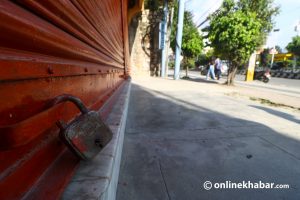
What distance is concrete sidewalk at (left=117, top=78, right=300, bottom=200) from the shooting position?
1.62 meters

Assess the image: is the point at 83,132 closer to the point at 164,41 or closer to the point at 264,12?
the point at 164,41

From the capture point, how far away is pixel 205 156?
2168 millimetres

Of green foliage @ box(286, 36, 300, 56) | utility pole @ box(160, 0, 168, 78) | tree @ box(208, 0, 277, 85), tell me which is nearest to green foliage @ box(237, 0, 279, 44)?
tree @ box(208, 0, 277, 85)

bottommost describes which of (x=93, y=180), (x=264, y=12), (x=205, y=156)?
(x=205, y=156)

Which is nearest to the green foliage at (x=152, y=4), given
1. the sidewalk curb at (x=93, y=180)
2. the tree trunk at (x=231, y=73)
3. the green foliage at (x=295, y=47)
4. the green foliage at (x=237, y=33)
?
the green foliage at (x=237, y=33)

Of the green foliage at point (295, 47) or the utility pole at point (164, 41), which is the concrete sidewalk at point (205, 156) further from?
the green foliage at point (295, 47)

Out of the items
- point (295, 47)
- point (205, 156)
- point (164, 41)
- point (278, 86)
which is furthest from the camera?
point (295, 47)

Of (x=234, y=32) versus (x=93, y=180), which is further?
(x=234, y=32)

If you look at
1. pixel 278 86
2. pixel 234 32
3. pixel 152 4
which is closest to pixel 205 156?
pixel 234 32

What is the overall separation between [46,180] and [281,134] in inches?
121

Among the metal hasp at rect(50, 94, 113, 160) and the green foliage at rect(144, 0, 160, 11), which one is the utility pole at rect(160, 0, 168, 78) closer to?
the green foliage at rect(144, 0, 160, 11)

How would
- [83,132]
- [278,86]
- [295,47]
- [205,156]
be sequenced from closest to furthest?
[83,132] → [205,156] → [278,86] → [295,47]

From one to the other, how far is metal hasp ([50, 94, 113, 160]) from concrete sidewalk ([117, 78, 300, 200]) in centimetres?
69

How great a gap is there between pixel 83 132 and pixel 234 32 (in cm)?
976
